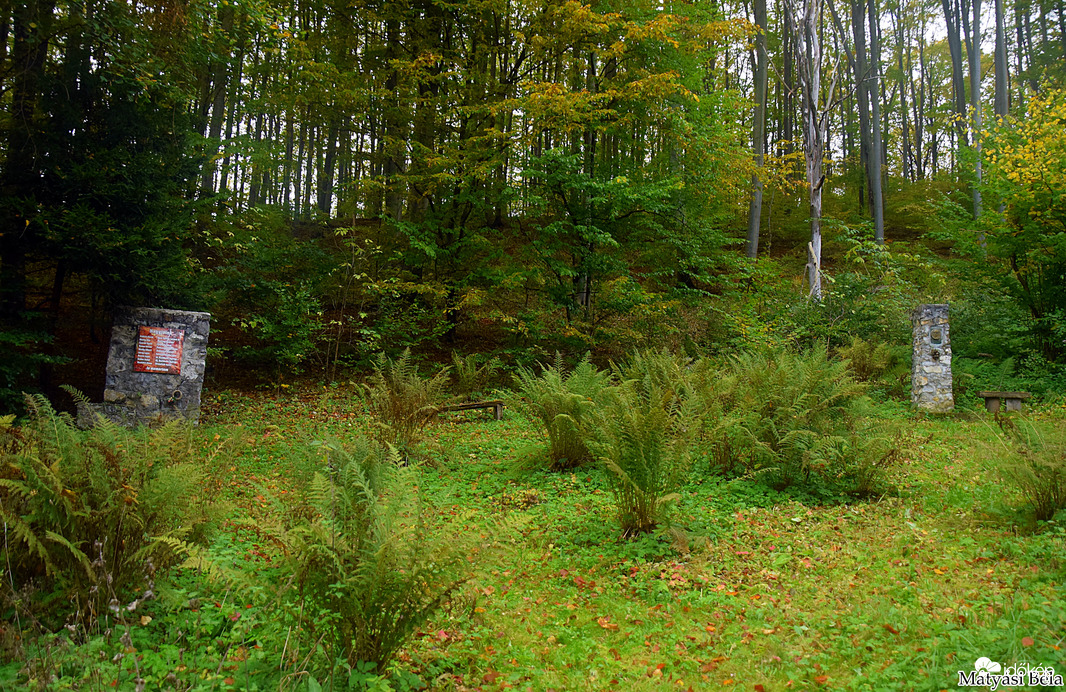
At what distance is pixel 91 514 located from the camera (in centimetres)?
279

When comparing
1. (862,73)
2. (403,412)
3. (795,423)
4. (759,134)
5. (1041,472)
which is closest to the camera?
(1041,472)

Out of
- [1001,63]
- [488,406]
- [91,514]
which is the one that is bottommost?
[91,514]

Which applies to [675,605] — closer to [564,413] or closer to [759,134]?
[564,413]

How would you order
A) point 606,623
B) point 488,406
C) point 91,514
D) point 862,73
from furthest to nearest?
1. point 862,73
2. point 488,406
3. point 606,623
4. point 91,514

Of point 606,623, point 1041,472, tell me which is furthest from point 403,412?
point 1041,472

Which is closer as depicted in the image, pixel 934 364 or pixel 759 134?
pixel 934 364

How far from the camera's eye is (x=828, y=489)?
4777 millimetres

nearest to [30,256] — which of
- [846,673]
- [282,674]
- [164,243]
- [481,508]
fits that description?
[164,243]

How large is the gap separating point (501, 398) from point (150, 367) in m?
4.41

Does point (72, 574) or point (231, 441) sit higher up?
point (231, 441)

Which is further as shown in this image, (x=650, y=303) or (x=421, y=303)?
(x=421, y=303)

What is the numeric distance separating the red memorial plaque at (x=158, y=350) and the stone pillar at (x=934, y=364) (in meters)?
10.0

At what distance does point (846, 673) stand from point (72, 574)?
3575 millimetres

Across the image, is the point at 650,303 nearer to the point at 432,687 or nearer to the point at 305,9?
the point at 432,687
